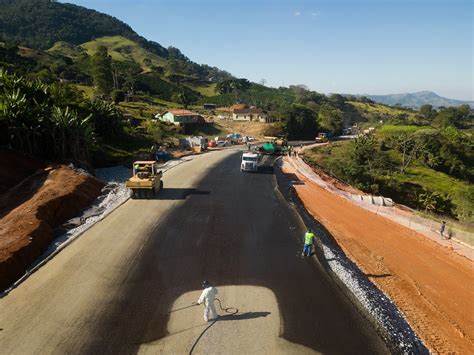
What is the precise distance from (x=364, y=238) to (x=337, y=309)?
11427 millimetres

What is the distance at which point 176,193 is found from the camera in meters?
30.8

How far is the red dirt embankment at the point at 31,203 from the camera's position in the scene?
1727 centimetres

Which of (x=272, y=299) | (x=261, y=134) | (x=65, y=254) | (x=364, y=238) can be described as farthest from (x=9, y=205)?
(x=261, y=134)

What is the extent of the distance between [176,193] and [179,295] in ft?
53.4

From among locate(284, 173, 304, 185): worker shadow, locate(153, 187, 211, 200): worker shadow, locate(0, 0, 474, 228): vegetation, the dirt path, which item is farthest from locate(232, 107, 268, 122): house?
the dirt path

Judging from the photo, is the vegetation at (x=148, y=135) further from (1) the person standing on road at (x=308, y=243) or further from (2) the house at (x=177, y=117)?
(1) the person standing on road at (x=308, y=243)

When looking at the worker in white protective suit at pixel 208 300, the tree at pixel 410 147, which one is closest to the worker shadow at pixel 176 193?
the worker in white protective suit at pixel 208 300

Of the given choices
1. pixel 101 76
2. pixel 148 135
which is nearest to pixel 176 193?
pixel 148 135

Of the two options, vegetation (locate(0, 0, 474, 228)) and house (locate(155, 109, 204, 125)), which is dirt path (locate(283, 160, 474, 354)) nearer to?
vegetation (locate(0, 0, 474, 228))

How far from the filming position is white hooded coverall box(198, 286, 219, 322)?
12977 millimetres

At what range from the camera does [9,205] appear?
78.8ft

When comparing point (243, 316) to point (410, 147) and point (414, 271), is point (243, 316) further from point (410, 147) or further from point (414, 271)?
point (410, 147)

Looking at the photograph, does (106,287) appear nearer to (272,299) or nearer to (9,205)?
(272,299)

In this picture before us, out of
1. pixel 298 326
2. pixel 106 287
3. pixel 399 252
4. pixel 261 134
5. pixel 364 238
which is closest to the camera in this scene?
pixel 298 326
